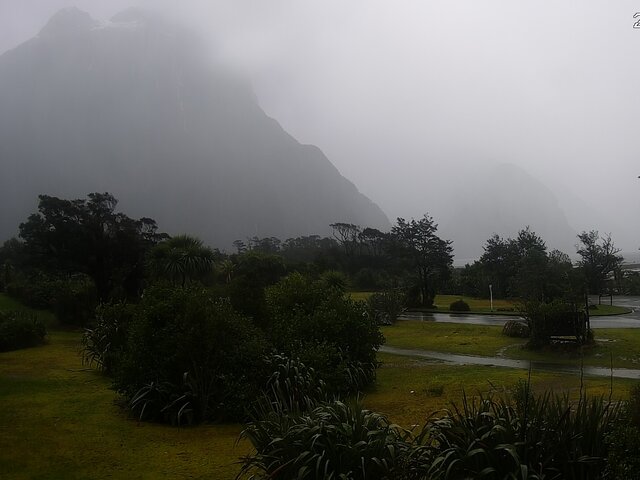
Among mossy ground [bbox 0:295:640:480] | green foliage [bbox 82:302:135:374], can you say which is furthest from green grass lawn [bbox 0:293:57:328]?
green foliage [bbox 82:302:135:374]

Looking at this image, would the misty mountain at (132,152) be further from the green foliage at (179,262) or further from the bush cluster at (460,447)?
the bush cluster at (460,447)

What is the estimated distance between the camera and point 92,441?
356 inches

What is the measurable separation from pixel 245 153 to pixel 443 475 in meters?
194

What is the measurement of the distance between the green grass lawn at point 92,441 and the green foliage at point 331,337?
8.78 ft

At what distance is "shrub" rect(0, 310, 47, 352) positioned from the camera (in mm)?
22641

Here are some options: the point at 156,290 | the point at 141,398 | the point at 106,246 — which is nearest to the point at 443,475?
the point at 141,398

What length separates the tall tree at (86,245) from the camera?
32.9 metres

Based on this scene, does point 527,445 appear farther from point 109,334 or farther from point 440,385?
point 109,334

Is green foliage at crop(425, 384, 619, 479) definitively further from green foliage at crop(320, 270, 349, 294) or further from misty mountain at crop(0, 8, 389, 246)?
misty mountain at crop(0, 8, 389, 246)

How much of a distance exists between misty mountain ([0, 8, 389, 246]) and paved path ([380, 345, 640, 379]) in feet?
439

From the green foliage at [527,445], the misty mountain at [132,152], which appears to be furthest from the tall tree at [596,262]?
the misty mountain at [132,152]

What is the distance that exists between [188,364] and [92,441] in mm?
2345

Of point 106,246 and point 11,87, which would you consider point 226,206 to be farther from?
point 106,246

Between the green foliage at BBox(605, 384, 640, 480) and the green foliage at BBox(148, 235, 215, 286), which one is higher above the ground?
the green foliage at BBox(148, 235, 215, 286)
